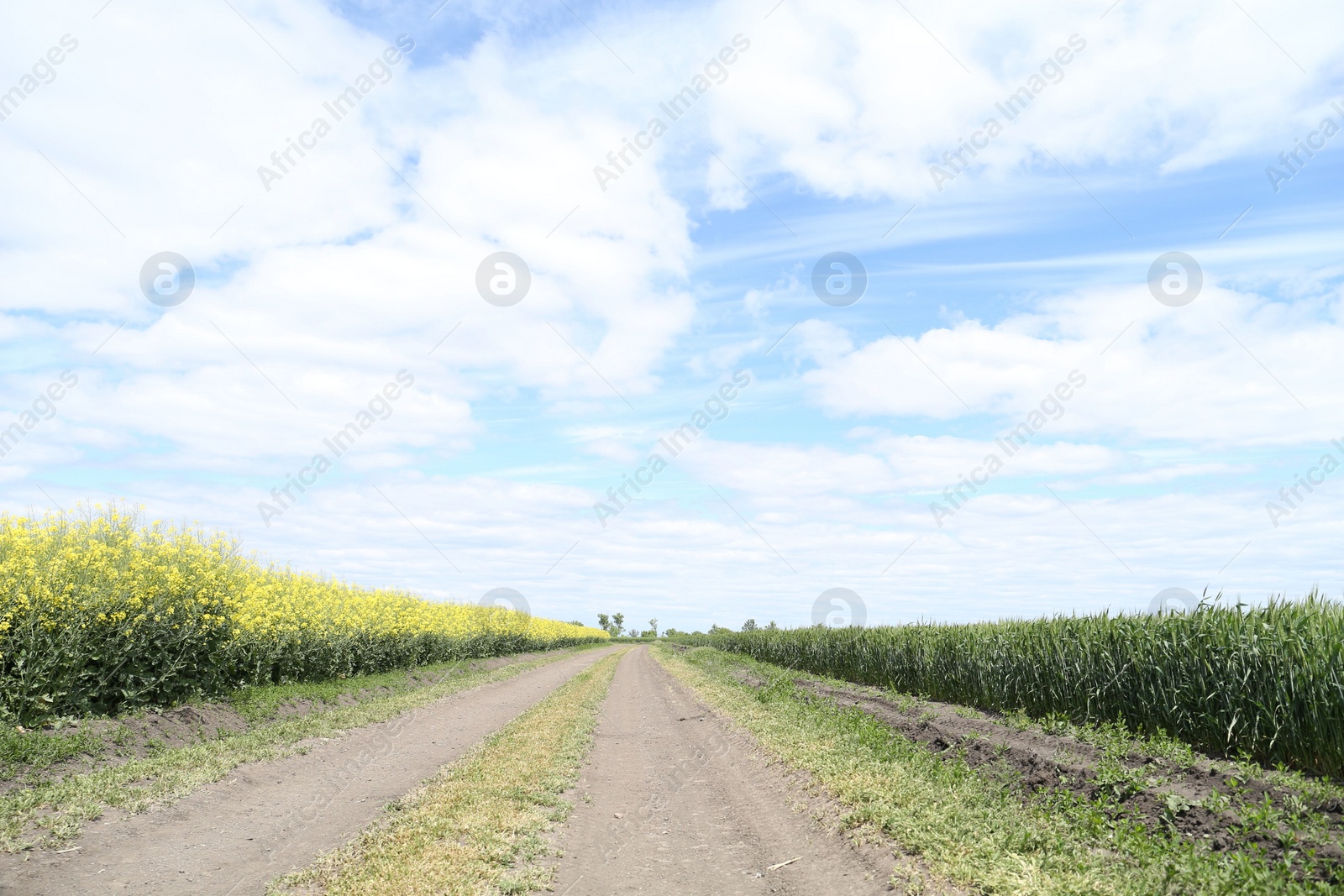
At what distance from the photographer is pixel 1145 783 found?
8.44 m

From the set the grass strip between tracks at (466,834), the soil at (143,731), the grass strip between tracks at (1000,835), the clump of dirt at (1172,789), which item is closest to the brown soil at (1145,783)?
the clump of dirt at (1172,789)

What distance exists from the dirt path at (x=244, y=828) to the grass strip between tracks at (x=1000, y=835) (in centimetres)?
600

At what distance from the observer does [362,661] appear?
26.6 metres

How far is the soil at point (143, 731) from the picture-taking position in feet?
32.2

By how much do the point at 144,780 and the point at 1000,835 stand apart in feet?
35.7

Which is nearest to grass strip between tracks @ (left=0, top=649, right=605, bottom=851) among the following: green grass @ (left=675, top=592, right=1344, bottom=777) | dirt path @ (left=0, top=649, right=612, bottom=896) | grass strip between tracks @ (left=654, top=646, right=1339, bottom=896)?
dirt path @ (left=0, top=649, right=612, bottom=896)

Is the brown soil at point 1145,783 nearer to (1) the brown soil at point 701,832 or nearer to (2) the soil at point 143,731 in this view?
(1) the brown soil at point 701,832

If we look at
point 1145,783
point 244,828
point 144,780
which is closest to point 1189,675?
point 1145,783

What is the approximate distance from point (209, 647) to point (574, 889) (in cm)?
1298

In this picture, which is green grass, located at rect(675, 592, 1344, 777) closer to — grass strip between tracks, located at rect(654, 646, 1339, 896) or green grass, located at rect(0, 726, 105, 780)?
grass strip between tracks, located at rect(654, 646, 1339, 896)

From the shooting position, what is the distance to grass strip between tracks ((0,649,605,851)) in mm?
7633

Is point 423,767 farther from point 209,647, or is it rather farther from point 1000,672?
point 1000,672

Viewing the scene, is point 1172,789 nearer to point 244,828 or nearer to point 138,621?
point 244,828

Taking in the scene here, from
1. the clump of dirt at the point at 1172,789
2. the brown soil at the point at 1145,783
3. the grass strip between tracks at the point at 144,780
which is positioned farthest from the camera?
the grass strip between tracks at the point at 144,780
